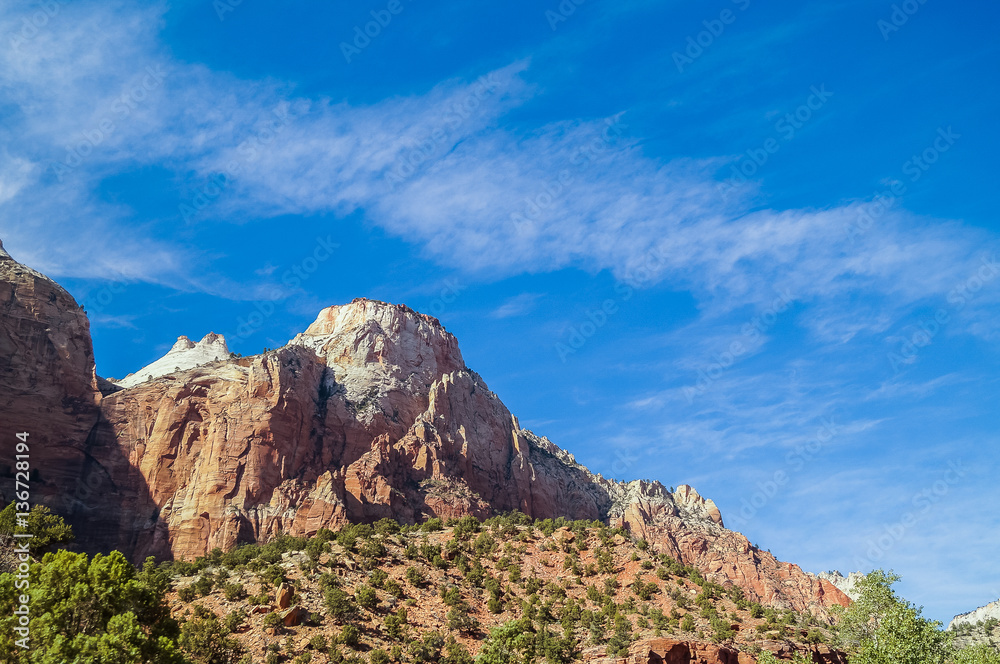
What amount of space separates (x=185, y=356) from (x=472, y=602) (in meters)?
92.1

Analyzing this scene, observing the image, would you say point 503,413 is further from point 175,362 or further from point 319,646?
point 319,646

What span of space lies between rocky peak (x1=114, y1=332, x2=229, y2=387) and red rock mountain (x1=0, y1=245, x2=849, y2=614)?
58.0ft

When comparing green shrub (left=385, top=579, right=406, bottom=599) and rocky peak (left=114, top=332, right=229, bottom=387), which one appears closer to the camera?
green shrub (left=385, top=579, right=406, bottom=599)

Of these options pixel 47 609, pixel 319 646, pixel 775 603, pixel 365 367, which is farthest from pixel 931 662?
pixel 365 367

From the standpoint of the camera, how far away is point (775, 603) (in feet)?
381

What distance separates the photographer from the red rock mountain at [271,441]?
308 feet

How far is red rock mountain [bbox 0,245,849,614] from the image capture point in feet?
308

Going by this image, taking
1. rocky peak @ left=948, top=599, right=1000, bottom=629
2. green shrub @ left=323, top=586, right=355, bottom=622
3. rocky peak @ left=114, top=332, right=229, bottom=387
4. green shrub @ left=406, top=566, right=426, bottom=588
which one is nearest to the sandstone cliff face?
rocky peak @ left=114, top=332, right=229, bottom=387

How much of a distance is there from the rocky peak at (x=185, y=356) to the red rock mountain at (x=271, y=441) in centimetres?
1766

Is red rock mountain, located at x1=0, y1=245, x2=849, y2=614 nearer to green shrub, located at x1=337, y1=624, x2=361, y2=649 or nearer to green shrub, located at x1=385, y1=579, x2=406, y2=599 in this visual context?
green shrub, located at x1=385, y1=579, x2=406, y2=599

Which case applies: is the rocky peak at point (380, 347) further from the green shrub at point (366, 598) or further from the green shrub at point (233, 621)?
the green shrub at point (233, 621)

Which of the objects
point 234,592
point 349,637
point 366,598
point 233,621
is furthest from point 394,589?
point 233,621

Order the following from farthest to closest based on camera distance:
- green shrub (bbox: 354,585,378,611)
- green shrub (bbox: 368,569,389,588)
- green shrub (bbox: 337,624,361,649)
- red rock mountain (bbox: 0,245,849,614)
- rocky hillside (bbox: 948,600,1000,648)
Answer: red rock mountain (bbox: 0,245,849,614) → green shrub (bbox: 368,569,389,588) → rocky hillside (bbox: 948,600,1000,648) → green shrub (bbox: 354,585,378,611) → green shrub (bbox: 337,624,361,649)

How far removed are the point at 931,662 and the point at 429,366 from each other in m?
94.2
